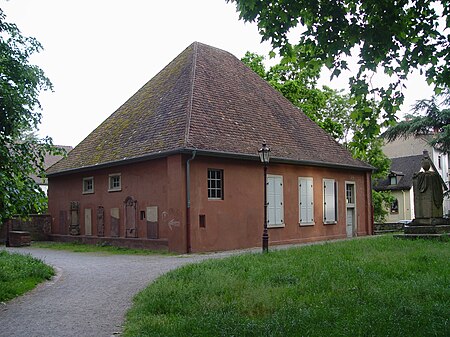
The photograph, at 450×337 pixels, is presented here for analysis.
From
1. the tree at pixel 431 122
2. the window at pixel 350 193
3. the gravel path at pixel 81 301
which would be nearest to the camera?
the gravel path at pixel 81 301

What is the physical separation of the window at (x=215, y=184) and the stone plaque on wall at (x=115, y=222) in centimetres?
468

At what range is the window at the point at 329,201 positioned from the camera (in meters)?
25.9

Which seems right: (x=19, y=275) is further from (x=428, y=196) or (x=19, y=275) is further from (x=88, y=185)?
(x=428, y=196)

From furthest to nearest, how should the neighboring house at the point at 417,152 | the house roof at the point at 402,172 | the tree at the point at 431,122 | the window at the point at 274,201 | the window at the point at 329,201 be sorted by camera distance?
the neighboring house at the point at 417,152 → the house roof at the point at 402,172 → the window at the point at 329,201 → the window at the point at 274,201 → the tree at the point at 431,122

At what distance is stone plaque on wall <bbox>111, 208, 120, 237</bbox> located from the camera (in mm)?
22719

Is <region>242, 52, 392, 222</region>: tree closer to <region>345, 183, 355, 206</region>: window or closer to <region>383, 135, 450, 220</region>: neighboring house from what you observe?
<region>345, 183, 355, 206</region>: window

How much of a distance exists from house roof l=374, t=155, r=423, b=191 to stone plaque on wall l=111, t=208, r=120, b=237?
36.6 metres

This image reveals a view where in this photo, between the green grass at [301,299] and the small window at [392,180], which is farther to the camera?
the small window at [392,180]

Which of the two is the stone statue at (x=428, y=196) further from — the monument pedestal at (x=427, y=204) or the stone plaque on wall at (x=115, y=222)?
the stone plaque on wall at (x=115, y=222)

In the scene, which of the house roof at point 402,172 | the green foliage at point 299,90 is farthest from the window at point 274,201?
the house roof at point 402,172

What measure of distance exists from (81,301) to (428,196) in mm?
14964

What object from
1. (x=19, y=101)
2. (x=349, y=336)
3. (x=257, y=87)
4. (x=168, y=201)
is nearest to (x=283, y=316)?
(x=349, y=336)

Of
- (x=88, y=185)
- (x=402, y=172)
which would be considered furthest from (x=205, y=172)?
(x=402, y=172)

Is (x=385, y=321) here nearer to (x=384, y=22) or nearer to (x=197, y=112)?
(x=384, y=22)
